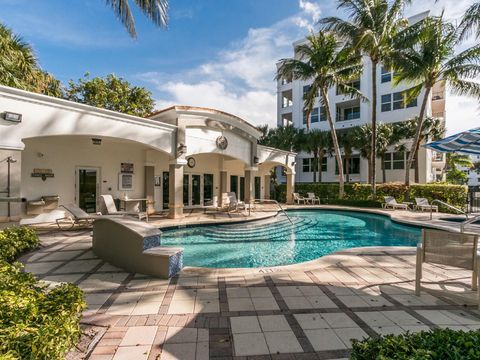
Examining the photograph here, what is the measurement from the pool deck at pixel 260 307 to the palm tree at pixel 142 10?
6.82 metres

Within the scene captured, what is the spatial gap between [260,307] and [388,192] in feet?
58.8

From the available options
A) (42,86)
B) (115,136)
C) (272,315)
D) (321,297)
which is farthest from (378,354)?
(42,86)

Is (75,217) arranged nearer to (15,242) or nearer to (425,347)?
(15,242)

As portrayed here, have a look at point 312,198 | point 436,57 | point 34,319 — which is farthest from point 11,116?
point 436,57

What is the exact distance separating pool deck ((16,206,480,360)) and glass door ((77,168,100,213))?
6.27 meters

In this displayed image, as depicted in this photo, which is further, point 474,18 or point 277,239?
point 277,239

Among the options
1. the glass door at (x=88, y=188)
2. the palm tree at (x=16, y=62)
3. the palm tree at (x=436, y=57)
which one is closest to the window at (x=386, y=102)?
the palm tree at (x=436, y=57)

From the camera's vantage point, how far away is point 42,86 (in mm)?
12906

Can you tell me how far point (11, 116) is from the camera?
716 cm

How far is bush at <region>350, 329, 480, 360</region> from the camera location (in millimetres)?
1706

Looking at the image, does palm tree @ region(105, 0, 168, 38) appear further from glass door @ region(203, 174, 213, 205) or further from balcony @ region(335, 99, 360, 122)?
balcony @ region(335, 99, 360, 122)

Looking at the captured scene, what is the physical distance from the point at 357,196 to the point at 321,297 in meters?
17.6

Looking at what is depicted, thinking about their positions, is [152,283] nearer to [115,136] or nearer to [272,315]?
[272,315]

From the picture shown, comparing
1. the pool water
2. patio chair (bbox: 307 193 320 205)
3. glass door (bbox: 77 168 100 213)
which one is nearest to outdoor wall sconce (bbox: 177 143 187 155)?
the pool water
